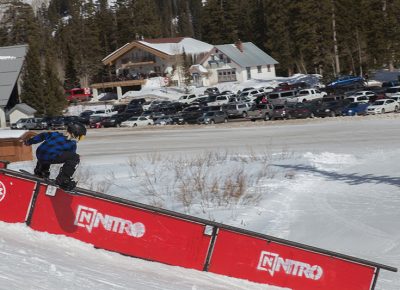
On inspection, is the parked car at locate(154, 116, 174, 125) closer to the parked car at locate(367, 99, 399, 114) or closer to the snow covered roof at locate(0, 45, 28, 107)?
the parked car at locate(367, 99, 399, 114)

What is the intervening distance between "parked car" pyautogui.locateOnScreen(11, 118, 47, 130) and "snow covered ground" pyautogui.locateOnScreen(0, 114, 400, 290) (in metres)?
23.0

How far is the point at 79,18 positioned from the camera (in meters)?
129

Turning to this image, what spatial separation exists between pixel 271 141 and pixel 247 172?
1055 cm

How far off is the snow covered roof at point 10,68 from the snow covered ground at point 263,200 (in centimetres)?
2835

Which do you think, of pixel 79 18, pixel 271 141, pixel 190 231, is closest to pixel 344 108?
pixel 271 141

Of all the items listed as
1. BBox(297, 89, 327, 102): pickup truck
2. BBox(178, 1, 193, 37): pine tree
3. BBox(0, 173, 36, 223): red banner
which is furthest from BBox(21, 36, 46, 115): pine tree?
BBox(178, 1, 193, 37): pine tree

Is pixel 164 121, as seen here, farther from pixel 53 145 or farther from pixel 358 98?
pixel 53 145

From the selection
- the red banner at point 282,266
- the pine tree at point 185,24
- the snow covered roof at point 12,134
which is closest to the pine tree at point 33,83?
the snow covered roof at point 12,134

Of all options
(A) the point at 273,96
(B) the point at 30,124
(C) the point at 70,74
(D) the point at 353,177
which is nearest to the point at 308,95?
(A) the point at 273,96

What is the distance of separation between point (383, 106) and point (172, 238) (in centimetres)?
3733

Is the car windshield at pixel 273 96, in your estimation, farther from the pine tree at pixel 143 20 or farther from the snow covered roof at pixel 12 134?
the pine tree at pixel 143 20

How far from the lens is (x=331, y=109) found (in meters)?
45.7

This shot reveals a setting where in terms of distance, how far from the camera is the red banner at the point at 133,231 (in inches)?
364

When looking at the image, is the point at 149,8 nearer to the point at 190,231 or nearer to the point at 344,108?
the point at 344,108
